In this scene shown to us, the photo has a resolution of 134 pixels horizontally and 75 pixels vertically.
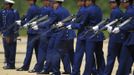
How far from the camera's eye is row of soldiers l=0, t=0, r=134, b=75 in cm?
1561

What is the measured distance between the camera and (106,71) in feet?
53.6

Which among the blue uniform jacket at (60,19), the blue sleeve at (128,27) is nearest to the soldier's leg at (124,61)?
the blue sleeve at (128,27)

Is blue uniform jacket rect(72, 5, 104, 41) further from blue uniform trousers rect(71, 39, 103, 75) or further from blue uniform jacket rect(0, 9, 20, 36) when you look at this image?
blue uniform jacket rect(0, 9, 20, 36)

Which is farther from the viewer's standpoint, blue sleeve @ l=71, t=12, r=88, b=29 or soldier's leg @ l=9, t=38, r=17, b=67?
soldier's leg @ l=9, t=38, r=17, b=67

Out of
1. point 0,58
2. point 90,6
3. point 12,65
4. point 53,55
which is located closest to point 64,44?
point 53,55

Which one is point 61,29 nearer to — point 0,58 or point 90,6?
point 90,6

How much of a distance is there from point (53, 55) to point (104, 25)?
1788mm

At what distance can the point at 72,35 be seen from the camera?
57.4ft

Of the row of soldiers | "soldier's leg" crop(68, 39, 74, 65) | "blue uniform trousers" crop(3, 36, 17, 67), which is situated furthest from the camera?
"blue uniform trousers" crop(3, 36, 17, 67)

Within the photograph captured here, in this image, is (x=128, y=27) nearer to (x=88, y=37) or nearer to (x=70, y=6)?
(x=88, y=37)

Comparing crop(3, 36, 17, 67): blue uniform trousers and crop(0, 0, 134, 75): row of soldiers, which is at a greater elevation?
crop(0, 0, 134, 75): row of soldiers

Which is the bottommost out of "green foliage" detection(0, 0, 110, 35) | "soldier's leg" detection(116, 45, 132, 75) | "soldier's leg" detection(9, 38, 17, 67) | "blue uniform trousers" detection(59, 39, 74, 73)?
"green foliage" detection(0, 0, 110, 35)

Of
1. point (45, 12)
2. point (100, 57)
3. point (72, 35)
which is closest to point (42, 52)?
point (45, 12)

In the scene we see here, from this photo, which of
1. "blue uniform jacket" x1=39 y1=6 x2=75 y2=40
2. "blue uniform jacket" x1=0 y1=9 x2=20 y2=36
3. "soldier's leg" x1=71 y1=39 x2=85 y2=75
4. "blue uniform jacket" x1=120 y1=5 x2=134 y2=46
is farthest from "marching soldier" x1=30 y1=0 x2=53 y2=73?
"blue uniform jacket" x1=120 y1=5 x2=134 y2=46
